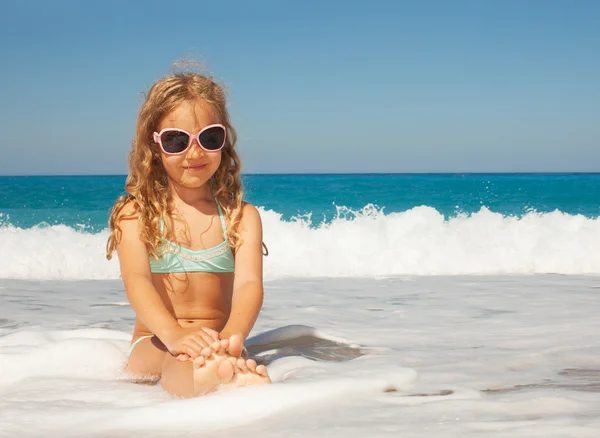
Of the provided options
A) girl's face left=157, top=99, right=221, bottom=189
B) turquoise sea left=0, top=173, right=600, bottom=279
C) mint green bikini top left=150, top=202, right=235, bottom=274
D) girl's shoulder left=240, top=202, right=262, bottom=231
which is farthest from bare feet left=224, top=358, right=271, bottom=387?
turquoise sea left=0, top=173, right=600, bottom=279

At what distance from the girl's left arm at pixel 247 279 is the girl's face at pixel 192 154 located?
282 millimetres

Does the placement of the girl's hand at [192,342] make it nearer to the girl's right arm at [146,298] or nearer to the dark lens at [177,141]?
the girl's right arm at [146,298]

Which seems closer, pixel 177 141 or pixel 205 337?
pixel 205 337

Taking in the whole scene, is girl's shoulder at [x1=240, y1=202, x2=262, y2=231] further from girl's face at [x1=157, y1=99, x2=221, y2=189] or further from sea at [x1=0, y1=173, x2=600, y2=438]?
sea at [x1=0, y1=173, x2=600, y2=438]

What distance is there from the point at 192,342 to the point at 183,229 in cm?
66

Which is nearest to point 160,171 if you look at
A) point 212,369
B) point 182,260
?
point 182,260

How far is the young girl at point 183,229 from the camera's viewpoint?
3127mm

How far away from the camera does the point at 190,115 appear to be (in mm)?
3182

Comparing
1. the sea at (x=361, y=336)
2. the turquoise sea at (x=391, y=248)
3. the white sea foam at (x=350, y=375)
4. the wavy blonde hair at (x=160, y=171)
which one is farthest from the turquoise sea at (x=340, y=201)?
the wavy blonde hair at (x=160, y=171)

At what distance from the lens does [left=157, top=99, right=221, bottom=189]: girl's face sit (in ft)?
10.4

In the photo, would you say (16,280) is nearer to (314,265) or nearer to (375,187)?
(314,265)

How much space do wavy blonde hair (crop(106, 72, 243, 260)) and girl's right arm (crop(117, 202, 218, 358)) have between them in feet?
0.11

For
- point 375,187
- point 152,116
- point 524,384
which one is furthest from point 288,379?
point 375,187

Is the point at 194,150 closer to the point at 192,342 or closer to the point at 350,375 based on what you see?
the point at 192,342
